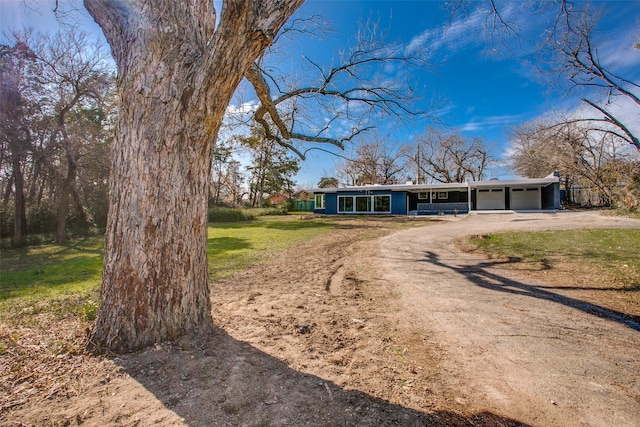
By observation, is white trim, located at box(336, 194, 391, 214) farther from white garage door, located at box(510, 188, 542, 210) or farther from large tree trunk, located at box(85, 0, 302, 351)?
large tree trunk, located at box(85, 0, 302, 351)

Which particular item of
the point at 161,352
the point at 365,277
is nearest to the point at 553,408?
the point at 161,352

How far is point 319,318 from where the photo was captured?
3125 mm

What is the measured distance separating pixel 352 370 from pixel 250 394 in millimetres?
736

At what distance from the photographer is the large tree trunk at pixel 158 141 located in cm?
216

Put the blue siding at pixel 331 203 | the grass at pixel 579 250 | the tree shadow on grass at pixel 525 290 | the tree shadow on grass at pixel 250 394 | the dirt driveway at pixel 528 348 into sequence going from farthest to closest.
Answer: the blue siding at pixel 331 203
the grass at pixel 579 250
the tree shadow on grass at pixel 525 290
the dirt driveway at pixel 528 348
the tree shadow on grass at pixel 250 394

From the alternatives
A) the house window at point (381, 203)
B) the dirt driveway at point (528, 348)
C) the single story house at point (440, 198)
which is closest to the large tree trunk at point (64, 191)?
the dirt driveway at point (528, 348)

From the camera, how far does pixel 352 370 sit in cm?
210

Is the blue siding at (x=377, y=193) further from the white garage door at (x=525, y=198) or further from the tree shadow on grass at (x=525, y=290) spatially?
the tree shadow on grass at (x=525, y=290)

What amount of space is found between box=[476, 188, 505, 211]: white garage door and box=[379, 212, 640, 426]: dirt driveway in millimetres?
23287

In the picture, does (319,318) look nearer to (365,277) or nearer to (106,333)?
(106,333)

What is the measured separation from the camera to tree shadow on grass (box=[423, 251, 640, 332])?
356 cm

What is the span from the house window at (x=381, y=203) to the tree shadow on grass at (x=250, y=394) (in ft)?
82.0

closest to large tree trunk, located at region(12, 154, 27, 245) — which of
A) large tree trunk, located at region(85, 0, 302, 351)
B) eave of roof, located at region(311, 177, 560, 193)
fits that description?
large tree trunk, located at region(85, 0, 302, 351)

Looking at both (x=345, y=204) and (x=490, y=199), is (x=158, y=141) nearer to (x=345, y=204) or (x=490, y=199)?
(x=345, y=204)
